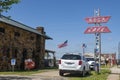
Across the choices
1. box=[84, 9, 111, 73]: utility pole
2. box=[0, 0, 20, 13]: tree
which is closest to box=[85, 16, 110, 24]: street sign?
box=[84, 9, 111, 73]: utility pole

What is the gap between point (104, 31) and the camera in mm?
29766

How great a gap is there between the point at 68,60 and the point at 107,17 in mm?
6350

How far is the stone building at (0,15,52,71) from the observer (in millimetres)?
34469

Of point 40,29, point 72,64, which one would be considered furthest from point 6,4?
point 40,29

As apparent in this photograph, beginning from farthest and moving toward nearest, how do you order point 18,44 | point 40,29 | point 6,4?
point 40,29
point 18,44
point 6,4

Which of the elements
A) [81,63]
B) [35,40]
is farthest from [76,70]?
[35,40]

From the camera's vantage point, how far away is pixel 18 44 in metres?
38.0

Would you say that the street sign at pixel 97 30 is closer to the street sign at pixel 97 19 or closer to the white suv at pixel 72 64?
the street sign at pixel 97 19

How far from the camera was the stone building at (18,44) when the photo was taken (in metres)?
34.5

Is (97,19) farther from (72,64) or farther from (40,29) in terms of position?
(40,29)

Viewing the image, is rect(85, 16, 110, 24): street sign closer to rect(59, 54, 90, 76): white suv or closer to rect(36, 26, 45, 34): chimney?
rect(59, 54, 90, 76): white suv

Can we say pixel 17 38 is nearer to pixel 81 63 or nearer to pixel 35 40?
pixel 35 40

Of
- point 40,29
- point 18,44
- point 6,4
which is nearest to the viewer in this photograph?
point 6,4

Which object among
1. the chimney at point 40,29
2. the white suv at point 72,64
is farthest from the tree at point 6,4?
the chimney at point 40,29
